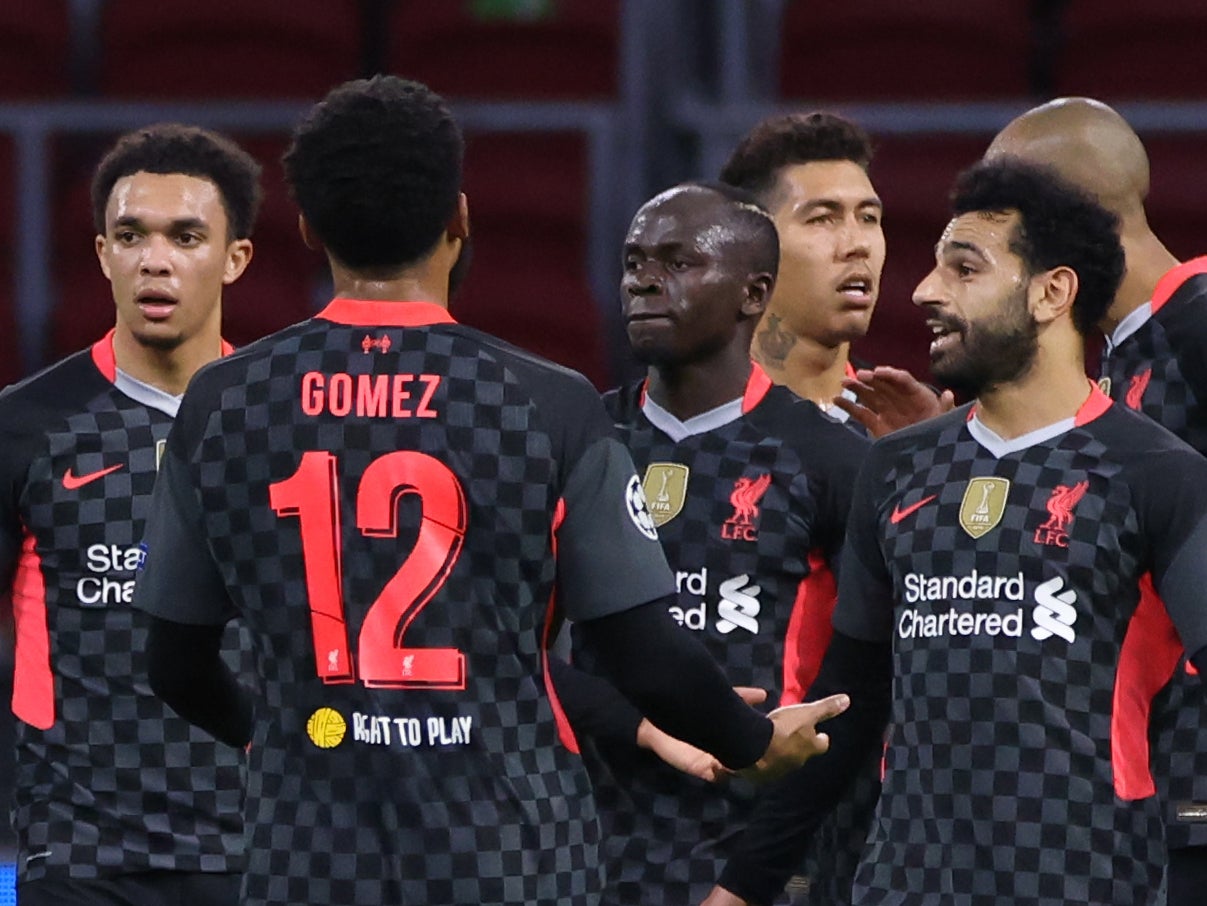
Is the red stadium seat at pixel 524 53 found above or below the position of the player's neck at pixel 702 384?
above

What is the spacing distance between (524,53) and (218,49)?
1106mm

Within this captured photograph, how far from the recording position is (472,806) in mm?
3352

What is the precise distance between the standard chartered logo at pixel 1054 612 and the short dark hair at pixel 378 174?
1158mm

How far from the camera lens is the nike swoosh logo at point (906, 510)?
3.97 metres

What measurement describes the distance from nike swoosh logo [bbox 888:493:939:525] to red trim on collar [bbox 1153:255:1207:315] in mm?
985

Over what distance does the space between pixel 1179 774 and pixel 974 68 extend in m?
4.41

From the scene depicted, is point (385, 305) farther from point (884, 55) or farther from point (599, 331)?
point (884, 55)

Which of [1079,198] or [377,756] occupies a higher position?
[1079,198]

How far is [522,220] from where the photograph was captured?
8.38 metres

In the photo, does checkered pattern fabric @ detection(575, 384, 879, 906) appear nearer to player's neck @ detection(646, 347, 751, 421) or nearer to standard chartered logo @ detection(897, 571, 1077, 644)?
player's neck @ detection(646, 347, 751, 421)

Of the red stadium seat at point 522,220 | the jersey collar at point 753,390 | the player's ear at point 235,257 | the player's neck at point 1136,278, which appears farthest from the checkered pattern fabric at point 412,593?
the red stadium seat at point 522,220

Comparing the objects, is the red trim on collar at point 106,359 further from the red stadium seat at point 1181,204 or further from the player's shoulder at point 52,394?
the red stadium seat at point 1181,204

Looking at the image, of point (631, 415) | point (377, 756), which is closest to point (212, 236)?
point (631, 415)

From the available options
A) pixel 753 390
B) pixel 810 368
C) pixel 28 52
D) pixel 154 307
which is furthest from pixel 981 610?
pixel 28 52
